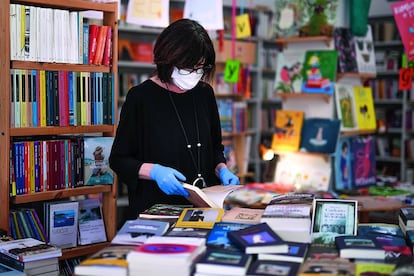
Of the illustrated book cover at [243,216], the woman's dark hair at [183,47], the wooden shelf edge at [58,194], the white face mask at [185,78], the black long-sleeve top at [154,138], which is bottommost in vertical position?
the wooden shelf edge at [58,194]

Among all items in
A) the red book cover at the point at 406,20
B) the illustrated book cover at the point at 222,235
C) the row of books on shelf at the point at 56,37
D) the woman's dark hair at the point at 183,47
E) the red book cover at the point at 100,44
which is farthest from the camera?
the red book cover at the point at 406,20

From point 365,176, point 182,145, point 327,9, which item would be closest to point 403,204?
point 365,176

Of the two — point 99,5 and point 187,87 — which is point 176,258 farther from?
point 99,5

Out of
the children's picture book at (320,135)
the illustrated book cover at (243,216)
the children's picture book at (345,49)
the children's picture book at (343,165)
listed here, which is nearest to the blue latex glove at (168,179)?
the illustrated book cover at (243,216)

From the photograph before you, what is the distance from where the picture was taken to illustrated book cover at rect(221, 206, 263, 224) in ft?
6.88

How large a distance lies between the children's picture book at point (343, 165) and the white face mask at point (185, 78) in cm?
247

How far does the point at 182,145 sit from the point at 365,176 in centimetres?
273

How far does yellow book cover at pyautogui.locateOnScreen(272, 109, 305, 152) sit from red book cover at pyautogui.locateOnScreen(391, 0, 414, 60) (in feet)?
3.15

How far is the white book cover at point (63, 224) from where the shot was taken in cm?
288

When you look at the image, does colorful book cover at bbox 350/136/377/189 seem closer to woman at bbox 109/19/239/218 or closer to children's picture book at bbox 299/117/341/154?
children's picture book at bbox 299/117/341/154

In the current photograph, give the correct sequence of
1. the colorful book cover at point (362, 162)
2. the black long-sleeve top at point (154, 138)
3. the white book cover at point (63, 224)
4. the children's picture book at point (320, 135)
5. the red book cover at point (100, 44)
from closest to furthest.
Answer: the black long-sleeve top at point (154, 138), the white book cover at point (63, 224), the red book cover at point (100, 44), the children's picture book at point (320, 135), the colorful book cover at point (362, 162)

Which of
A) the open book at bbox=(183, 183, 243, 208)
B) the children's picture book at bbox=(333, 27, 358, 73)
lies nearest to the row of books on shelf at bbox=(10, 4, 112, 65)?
the open book at bbox=(183, 183, 243, 208)

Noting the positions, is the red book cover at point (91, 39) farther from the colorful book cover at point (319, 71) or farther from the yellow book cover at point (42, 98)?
the colorful book cover at point (319, 71)

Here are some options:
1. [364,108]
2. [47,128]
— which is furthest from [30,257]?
[364,108]
